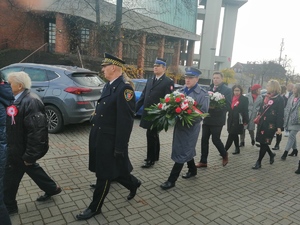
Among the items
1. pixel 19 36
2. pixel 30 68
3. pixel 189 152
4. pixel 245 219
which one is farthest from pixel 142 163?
pixel 19 36

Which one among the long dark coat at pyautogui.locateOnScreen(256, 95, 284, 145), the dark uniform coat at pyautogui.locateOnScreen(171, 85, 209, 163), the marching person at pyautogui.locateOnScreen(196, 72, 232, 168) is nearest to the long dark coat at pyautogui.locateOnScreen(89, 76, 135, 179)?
the dark uniform coat at pyautogui.locateOnScreen(171, 85, 209, 163)

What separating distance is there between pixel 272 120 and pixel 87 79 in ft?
16.2

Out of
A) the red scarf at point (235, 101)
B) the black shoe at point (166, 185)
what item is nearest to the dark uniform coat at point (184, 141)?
the black shoe at point (166, 185)

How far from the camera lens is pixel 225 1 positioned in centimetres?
6825

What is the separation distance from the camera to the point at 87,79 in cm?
730

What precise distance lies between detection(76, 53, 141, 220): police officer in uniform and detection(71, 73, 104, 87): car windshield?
408cm

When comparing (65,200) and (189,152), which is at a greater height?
(189,152)

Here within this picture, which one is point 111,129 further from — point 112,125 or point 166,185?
point 166,185

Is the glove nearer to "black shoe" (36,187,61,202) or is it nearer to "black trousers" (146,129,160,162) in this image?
"black shoe" (36,187,61,202)

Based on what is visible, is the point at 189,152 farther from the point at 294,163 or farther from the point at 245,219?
the point at 294,163

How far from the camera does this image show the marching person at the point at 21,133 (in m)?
2.92

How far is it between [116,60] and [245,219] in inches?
108

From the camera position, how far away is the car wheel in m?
6.83

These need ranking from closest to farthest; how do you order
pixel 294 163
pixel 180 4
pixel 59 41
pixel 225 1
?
pixel 294 163
pixel 180 4
pixel 59 41
pixel 225 1
